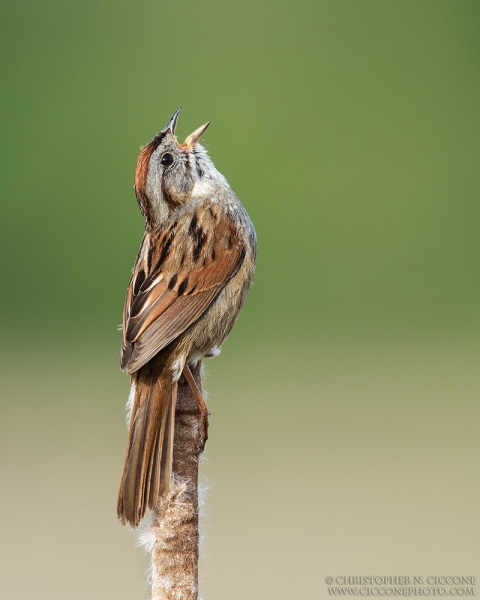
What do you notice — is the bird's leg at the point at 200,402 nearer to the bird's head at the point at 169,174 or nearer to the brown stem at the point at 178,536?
the brown stem at the point at 178,536

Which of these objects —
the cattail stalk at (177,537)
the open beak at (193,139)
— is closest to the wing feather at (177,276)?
the open beak at (193,139)

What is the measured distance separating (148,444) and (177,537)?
16.6 inches

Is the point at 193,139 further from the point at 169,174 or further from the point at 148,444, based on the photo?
Answer: the point at 148,444

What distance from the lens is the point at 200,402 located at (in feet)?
9.28

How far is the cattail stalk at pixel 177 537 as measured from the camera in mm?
2082

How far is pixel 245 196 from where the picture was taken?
7.99 meters

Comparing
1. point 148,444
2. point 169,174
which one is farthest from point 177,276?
point 148,444

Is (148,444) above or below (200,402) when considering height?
below

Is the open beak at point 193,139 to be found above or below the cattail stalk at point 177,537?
above

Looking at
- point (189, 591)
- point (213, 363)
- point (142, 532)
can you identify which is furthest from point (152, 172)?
point (213, 363)

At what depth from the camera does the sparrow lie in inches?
102

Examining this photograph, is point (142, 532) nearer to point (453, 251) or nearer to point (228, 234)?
point (228, 234)

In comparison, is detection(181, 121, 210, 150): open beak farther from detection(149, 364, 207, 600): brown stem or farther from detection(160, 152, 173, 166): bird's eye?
detection(149, 364, 207, 600): brown stem

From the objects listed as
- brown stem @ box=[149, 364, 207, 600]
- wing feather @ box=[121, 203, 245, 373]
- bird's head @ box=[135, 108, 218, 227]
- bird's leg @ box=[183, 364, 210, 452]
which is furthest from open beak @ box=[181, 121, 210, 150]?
brown stem @ box=[149, 364, 207, 600]
